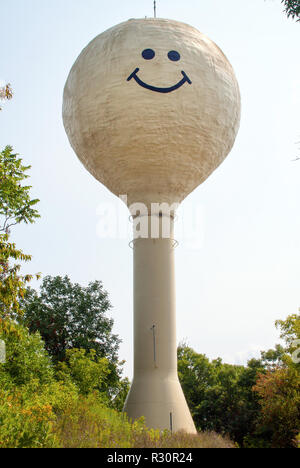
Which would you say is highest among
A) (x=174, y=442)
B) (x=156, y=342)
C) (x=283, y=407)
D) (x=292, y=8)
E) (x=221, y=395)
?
(x=292, y=8)

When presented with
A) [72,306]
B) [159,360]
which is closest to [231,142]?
[159,360]

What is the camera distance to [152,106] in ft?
45.4

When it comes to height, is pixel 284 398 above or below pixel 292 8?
below

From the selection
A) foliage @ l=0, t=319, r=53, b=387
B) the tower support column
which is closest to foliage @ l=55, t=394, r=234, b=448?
the tower support column

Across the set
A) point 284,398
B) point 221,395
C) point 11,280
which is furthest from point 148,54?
point 221,395

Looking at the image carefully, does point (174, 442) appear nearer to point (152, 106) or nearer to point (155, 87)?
point (152, 106)

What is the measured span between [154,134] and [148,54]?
2299 mm

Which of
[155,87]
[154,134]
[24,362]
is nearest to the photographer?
[155,87]

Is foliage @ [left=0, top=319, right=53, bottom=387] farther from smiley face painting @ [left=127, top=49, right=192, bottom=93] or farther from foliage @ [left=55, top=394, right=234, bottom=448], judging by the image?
smiley face painting @ [left=127, top=49, right=192, bottom=93]

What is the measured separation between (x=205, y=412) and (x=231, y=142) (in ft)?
42.0

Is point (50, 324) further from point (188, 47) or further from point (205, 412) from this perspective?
point (188, 47)

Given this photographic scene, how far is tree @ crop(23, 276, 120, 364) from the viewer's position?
73.3 ft

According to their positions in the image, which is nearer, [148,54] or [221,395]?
[148,54]

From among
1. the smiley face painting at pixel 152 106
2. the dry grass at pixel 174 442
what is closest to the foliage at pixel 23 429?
the dry grass at pixel 174 442
